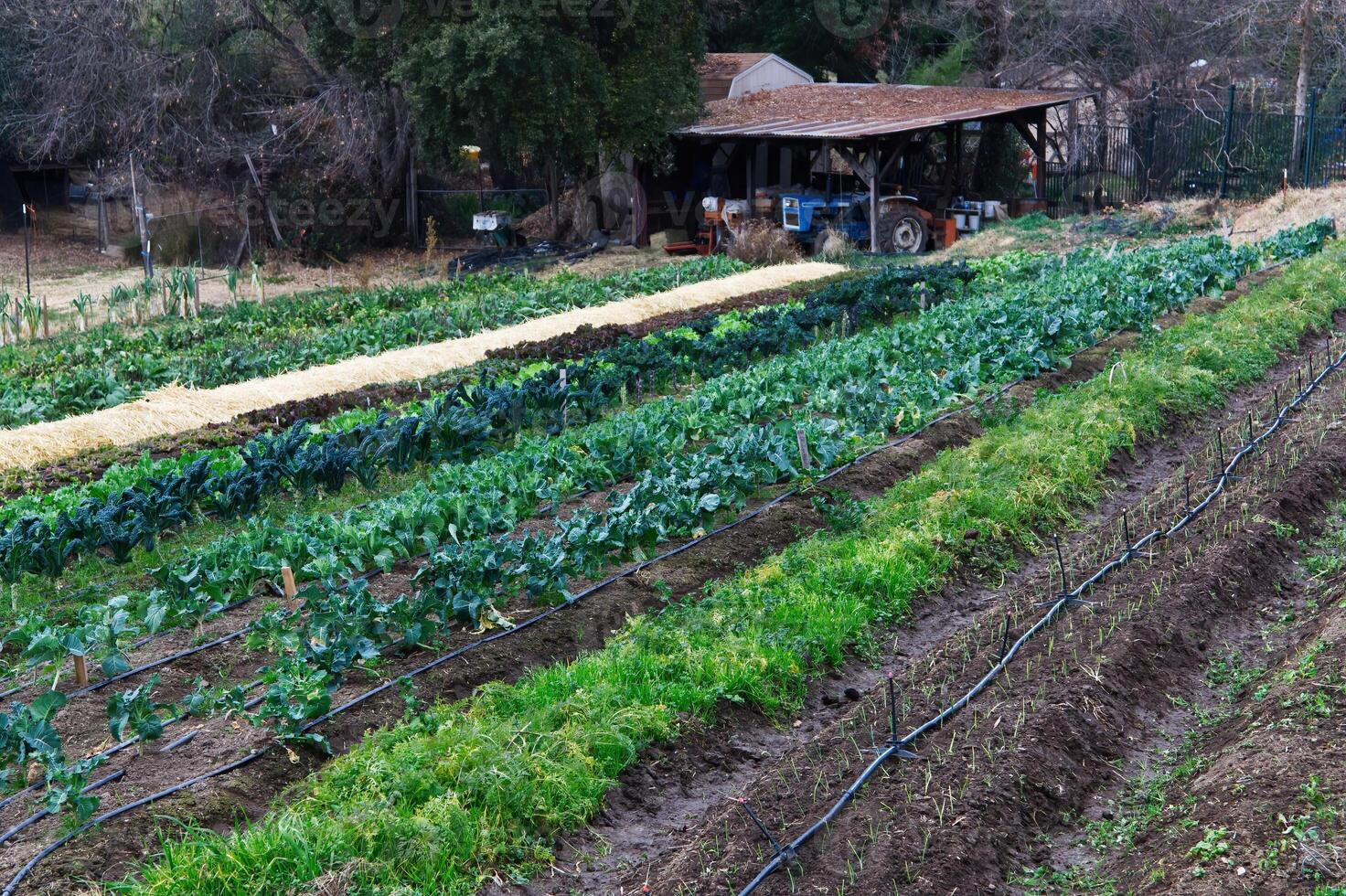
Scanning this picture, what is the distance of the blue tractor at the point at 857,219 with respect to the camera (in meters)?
26.4

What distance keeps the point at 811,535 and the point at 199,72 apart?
85.4 ft

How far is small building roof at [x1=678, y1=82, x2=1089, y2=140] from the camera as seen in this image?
26156 mm

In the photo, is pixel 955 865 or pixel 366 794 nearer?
pixel 955 865

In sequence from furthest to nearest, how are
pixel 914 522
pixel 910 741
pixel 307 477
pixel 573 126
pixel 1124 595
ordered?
pixel 573 126 < pixel 307 477 < pixel 914 522 < pixel 1124 595 < pixel 910 741

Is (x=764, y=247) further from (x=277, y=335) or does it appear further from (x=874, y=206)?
(x=277, y=335)

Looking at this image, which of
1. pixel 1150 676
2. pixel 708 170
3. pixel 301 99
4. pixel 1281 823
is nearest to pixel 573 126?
pixel 708 170

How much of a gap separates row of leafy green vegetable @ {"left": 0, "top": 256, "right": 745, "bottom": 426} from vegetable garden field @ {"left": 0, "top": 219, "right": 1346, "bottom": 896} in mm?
994

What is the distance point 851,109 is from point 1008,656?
80.6 ft

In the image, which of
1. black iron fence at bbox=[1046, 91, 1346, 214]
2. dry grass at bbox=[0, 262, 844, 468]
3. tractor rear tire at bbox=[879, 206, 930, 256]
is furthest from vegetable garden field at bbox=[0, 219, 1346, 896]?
black iron fence at bbox=[1046, 91, 1346, 214]

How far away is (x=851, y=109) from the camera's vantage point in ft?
96.5

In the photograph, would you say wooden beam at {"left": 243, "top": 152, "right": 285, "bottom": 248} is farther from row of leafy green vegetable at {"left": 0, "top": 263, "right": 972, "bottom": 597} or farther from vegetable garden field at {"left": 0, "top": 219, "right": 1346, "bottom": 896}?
vegetable garden field at {"left": 0, "top": 219, "right": 1346, "bottom": 896}

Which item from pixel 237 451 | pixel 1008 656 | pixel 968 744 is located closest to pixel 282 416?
pixel 237 451

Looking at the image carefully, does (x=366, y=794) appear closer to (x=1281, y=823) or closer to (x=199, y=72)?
(x=1281, y=823)

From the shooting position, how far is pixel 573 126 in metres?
26.4
